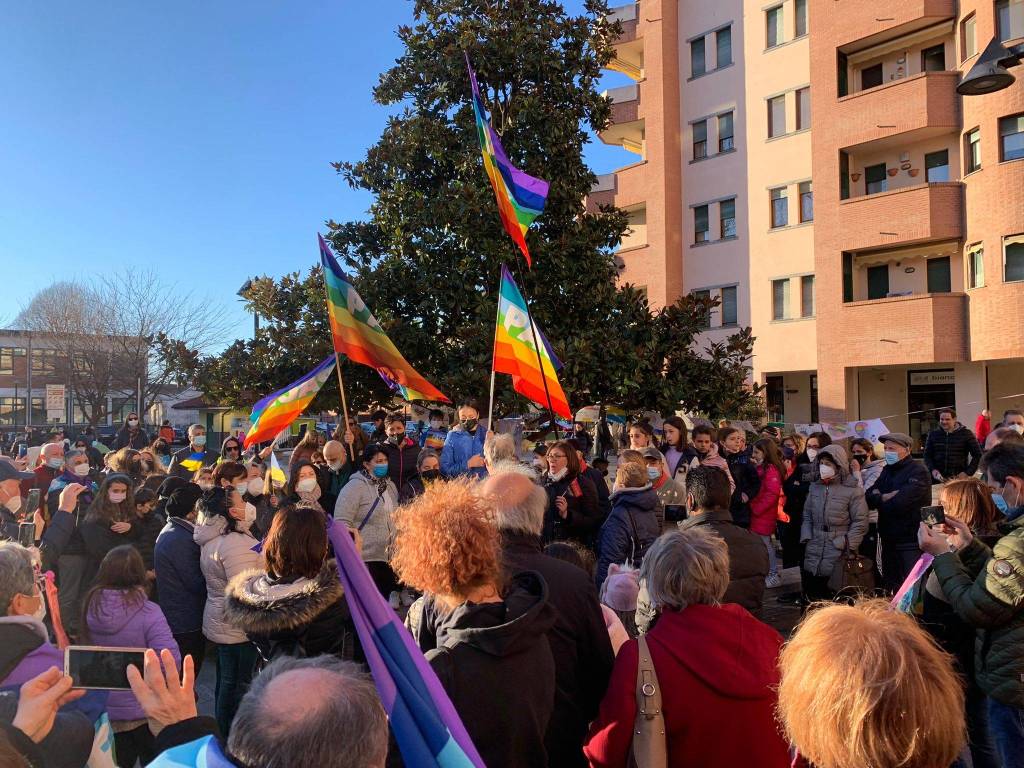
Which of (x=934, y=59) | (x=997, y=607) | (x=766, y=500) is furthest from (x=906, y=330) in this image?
(x=997, y=607)

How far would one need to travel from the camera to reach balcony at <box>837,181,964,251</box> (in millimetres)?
21344

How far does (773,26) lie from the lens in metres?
26.0

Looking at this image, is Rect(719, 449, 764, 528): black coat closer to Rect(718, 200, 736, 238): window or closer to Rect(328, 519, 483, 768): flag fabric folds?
Rect(328, 519, 483, 768): flag fabric folds

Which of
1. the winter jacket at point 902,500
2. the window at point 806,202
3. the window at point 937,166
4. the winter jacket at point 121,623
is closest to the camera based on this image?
the winter jacket at point 121,623

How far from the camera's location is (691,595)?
2.71 m

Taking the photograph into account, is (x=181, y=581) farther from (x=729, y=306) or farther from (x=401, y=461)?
(x=729, y=306)

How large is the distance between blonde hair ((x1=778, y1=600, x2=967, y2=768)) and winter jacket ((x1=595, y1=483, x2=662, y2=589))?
11.8 ft

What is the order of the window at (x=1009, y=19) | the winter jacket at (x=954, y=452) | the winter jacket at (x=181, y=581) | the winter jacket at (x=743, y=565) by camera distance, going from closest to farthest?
the winter jacket at (x=743, y=565) → the winter jacket at (x=181, y=581) → the winter jacket at (x=954, y=452) → the window at (x=1009, y=19)

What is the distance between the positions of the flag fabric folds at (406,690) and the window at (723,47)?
2901cm

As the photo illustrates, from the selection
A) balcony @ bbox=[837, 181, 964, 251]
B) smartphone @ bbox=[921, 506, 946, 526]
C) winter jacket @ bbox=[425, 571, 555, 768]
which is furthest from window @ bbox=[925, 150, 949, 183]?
winter jacket @ bbox=[425, 571, 555, 768]

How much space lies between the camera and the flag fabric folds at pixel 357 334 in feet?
27.4

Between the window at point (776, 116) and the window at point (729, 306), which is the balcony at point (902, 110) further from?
the window at point (729, 306)

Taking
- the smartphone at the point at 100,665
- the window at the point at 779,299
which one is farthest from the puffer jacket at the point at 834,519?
the window at the point at 779,299

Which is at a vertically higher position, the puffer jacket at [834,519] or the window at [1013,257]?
the window at [1013,257]
